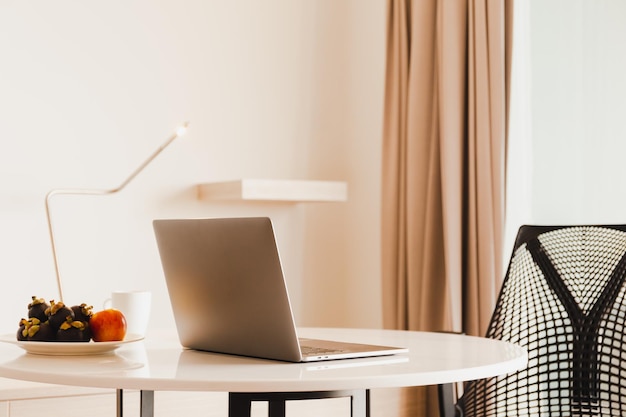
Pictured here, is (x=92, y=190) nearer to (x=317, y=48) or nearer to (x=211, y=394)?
(x=211, y=394)

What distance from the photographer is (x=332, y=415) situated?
8.44 ft

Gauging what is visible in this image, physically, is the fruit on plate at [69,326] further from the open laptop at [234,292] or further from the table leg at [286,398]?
the table leg at [286,398]

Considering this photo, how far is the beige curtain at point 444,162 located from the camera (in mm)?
2703

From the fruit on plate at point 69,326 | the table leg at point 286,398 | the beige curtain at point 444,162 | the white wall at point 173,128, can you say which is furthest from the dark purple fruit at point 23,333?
the beige curtain at point 444,162

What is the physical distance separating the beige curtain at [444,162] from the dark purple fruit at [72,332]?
1.50m

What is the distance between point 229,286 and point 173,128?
5.44 ft

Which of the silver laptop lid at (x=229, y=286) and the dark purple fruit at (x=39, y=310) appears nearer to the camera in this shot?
the silver laptop lid at (x=229, y=286)

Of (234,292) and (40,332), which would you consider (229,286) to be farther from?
(40,332)

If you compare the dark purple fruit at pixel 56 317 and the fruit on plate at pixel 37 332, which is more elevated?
the dark purple fruit at pixel 56 317

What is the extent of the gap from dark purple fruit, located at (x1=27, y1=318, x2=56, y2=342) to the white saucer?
0.06ft

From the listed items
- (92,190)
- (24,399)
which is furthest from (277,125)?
(24,399)

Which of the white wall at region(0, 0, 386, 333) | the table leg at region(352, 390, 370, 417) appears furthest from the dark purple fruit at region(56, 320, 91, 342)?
the white wall at region(0, 0, 386, 333)

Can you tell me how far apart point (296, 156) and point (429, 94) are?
0.60 metres

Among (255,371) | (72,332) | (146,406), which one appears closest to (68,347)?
(72,332)
